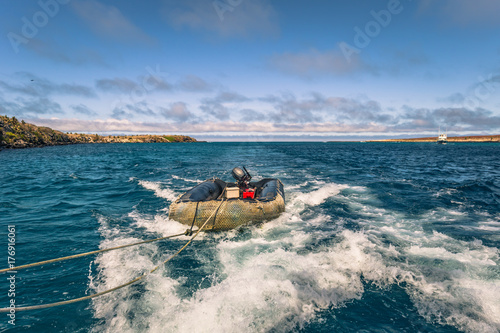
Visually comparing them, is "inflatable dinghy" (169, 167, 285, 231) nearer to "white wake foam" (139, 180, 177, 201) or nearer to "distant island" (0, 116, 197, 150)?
"white wake foam" (139, 180, 177, 201)

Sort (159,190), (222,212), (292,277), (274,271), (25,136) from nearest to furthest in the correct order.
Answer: (292,277) < (274,271) < (222,212) < (159,190) < (25,136)

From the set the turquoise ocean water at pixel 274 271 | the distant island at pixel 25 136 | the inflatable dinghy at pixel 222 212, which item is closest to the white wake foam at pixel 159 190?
the turquoise ocean water at pixel 274 271

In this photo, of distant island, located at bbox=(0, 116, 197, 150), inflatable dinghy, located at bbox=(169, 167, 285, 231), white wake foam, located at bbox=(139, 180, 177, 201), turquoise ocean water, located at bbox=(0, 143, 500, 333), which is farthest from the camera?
distant island, located at bbox=(0, 116, 197, 150)

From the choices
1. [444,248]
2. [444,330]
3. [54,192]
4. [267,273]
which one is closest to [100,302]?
[267,273]

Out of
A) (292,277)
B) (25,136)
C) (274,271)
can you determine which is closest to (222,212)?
(274,271)

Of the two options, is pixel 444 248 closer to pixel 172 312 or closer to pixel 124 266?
pixel 172 312

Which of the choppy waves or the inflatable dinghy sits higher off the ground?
the inflatable dinghy

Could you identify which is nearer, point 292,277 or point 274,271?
point 292,277

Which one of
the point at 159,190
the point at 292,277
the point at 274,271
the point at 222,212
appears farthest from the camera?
the point at 159,190

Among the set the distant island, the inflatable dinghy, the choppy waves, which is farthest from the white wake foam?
the distant island

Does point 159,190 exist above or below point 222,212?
below

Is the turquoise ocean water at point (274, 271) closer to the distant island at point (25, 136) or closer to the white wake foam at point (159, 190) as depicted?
the white wake foam at point (159, 190)

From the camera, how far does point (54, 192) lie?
15.1m

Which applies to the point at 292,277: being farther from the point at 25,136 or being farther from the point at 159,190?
the point at 25,136
